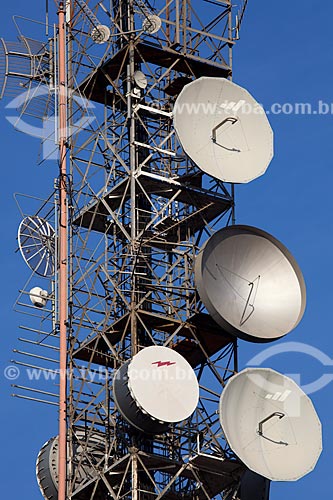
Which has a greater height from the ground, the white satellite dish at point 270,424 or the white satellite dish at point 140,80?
the white satellite dish at point 140,80

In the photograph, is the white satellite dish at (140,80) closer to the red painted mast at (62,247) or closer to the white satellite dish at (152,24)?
the white satellite dish at (152,24)

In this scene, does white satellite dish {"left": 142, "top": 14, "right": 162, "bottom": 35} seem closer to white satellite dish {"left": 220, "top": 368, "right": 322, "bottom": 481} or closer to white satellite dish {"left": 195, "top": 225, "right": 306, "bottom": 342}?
white satellite dish {"left": 195, "top": 225, "right": 306, "bottom": 342}

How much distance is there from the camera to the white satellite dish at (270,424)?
72.8 meters

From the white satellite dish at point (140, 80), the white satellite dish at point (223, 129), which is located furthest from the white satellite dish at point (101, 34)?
the white satellite dish at point (223, 129)

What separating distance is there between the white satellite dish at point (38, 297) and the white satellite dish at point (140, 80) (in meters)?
8.87

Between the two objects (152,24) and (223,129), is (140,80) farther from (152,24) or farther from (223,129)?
(223,129)

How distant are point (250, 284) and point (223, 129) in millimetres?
6091

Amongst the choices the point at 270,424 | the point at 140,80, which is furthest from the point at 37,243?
the point at 270,424

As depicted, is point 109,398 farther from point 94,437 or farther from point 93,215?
point 93,215

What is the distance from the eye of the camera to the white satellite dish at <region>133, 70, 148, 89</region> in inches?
3125

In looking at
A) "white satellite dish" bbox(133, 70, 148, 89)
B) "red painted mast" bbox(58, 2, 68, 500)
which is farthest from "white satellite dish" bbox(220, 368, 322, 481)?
"white satellite dish" bbox(133, 70, 148, 89)

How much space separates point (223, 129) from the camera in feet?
254

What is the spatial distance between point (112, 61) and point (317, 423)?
16.6 m

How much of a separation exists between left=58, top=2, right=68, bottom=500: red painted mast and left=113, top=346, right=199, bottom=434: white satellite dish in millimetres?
4759
